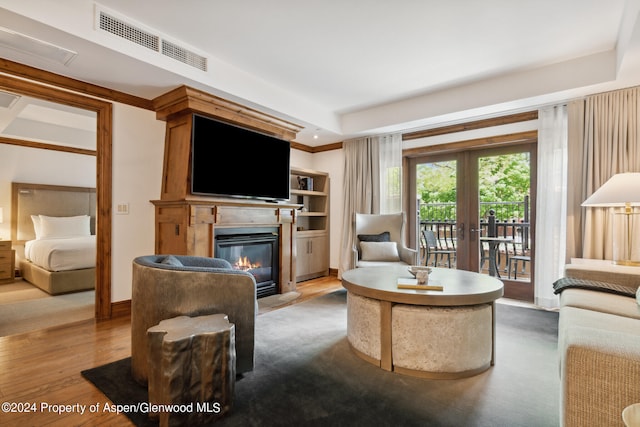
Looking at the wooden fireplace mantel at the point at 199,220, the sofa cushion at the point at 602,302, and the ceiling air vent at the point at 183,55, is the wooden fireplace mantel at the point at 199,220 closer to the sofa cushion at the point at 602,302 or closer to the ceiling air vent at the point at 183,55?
the ceiling air vent at the point at 183,55

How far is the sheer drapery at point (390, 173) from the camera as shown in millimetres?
4844

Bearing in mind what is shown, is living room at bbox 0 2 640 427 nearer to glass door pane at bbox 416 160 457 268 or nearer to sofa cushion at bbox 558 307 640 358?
glass door pane at bbox 416 160 457 268

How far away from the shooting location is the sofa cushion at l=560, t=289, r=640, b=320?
5.90ft

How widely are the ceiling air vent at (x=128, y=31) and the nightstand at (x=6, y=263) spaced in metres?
4.21

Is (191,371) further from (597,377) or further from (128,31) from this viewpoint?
(128,31)

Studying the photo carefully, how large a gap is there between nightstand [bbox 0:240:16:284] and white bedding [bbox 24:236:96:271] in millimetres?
534

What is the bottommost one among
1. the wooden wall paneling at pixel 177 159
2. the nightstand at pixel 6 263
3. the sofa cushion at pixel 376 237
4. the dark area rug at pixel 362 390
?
the dark area rug at pixel 362 390

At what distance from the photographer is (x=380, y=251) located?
13.5 feet

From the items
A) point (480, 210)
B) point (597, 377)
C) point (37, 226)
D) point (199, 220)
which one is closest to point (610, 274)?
point (597, 377)

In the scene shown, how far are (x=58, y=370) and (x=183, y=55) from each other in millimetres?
2669

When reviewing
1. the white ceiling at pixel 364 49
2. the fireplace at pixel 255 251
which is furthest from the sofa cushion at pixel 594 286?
the fireplace at pixel 255 251

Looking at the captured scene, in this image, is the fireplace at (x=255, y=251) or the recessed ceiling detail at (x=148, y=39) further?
the fireplace at (x=255, y=251)

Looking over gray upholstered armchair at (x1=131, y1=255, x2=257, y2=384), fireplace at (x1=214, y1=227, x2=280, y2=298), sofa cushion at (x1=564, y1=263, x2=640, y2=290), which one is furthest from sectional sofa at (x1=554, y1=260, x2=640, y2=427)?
fireplace at (x1=214, y1=227, x2=280, y2=298)

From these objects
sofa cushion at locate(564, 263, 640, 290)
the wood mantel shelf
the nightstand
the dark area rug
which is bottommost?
the dark area rug
